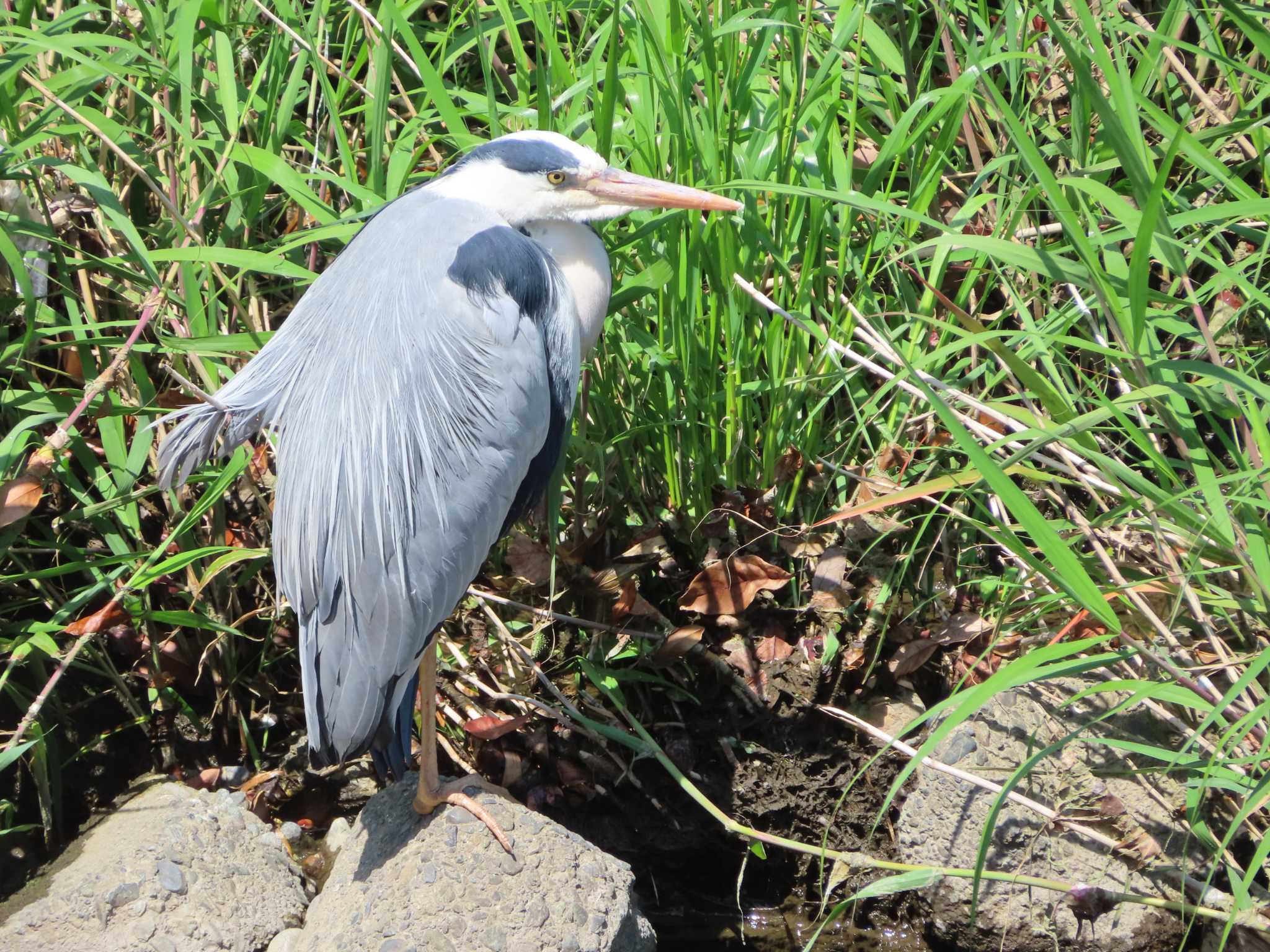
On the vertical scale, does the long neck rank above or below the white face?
Result: below

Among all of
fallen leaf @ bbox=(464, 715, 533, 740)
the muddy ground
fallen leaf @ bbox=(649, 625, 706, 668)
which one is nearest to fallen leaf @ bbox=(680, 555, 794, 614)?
fallen leaf @ bbox=(649, 625, 706, 668)

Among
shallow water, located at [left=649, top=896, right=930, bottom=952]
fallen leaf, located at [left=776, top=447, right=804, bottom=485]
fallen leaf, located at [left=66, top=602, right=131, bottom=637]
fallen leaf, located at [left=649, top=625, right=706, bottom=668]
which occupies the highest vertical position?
fallen leaf, located at [left=776, top=447, right=804, bottom=485]

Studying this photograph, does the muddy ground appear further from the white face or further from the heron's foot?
the white face

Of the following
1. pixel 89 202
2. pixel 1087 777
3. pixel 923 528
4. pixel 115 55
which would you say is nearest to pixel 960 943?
pixel 1087 777

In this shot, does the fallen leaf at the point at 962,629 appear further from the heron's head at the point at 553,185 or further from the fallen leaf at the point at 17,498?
the fallen leaf at the point at 17,498

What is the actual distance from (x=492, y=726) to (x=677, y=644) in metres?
0.38

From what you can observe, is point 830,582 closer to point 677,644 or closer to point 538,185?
point 677,644

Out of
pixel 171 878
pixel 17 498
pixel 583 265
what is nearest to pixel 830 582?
pixel 583 265

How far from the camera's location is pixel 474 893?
193 cm

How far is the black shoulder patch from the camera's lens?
202cm

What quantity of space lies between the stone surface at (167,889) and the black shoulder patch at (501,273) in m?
1.05

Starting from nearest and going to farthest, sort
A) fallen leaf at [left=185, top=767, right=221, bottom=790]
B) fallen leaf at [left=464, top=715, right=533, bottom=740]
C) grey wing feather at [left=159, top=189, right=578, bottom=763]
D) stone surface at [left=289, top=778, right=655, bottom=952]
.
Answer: stone surface at [left=289, top=778, right=655, bottom=952]
grey wing feather at [left=159, top=189, right=578, bottom=763]
fallen leaf at [left=464, top=715, right=533, bottom=740]
fallen leaf at [left=185, top=767, right=221, bottom=790]

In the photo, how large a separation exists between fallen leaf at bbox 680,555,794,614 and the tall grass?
10 centimetres

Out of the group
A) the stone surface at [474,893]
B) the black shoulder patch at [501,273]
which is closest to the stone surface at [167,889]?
the stone surface at [474,893]
